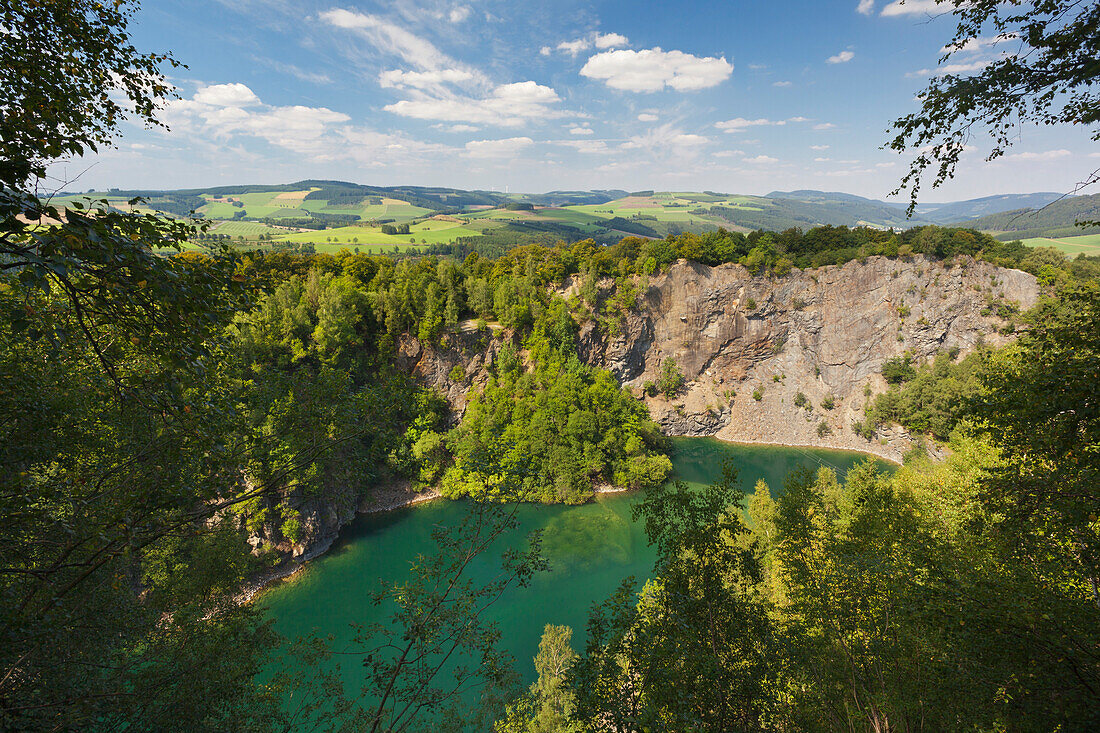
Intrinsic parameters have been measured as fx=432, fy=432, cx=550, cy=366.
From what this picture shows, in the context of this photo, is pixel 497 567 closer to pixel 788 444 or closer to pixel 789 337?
pixel 788 444

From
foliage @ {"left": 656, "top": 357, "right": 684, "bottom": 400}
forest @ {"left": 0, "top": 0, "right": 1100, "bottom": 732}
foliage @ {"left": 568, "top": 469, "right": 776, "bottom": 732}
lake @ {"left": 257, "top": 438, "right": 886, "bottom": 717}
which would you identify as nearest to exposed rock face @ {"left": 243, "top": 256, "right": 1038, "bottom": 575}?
foliage @ {"left": 656, "top": 357, "right": 684, "bottom": 400}

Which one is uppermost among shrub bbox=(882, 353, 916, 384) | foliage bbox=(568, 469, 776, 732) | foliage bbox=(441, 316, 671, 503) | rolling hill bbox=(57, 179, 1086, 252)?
rolling hill bbox=(57, 179, 1086, 252)

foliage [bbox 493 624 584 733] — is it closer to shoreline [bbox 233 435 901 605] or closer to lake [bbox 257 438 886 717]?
lake [bbox 257 438 886 717]

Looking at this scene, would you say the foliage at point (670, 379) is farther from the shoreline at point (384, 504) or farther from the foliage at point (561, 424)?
the foliage at point (561, 424)

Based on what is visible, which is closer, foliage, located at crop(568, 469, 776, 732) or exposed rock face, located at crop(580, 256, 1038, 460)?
foliage, located at crop(568, 469, 776, 732)

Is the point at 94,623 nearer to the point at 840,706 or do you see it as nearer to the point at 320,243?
the point at 840,706

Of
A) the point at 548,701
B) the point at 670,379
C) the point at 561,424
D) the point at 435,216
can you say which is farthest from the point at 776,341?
the point at 435,216

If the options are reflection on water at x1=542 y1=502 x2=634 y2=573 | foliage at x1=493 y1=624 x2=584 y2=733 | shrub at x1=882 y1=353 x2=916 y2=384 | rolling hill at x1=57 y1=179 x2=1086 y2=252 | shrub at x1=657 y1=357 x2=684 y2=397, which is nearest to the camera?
foliage at x1=493 y1=624 x2=584 y2=733

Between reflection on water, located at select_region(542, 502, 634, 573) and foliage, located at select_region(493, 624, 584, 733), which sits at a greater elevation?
foliage, located at select_region(493, 624, 584, 733)
